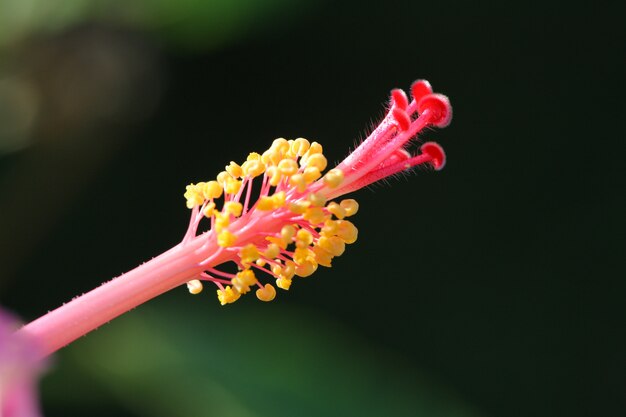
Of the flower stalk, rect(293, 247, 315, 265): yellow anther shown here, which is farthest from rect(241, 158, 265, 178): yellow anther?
rect(293, 247, 315, 265): yellow anther

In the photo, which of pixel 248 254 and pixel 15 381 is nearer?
pixel 15 381

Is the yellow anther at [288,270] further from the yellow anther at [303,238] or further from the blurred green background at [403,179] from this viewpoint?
the blurred green background at [403,179]

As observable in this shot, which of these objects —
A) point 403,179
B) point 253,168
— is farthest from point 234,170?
point 403,179

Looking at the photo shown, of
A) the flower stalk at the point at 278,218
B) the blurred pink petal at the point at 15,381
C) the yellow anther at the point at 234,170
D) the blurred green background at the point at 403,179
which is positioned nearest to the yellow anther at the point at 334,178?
the flower stalk at the point at 278,218

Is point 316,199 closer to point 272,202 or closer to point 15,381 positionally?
point 272,202

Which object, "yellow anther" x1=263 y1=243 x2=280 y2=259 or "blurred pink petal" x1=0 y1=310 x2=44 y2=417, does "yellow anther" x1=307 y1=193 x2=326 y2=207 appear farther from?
"blurred pink petal" x1=0 y1=310 x2=44 y2=417

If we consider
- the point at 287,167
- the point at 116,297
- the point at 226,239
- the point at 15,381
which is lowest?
the point at 15,381

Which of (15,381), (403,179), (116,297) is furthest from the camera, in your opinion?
(403,179)
